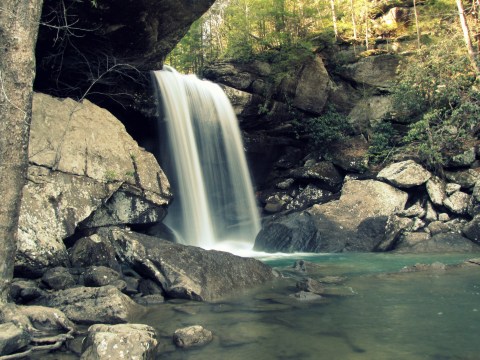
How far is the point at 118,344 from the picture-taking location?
488 cm

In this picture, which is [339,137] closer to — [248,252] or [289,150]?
[289,150]

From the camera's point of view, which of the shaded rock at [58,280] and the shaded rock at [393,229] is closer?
the shaded rock at [58,280]

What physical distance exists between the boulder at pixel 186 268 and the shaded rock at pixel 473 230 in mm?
7903

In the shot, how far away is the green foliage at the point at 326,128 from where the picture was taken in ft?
66.0

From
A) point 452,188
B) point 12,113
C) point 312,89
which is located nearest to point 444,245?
point 452,188

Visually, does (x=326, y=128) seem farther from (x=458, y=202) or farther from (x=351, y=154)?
(x=458, y=202)

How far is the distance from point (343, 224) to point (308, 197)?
3.73 metres

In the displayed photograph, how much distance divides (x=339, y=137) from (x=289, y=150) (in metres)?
2.59

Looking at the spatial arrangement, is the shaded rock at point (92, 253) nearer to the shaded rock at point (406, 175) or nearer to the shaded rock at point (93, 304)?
the shaded rock at point (93, 304)

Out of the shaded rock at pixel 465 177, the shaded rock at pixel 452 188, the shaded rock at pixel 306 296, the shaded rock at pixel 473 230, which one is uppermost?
the shaded rock at pixel 465 177

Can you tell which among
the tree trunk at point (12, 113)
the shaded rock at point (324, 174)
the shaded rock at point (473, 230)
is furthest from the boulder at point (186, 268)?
the shaded rock at point (324, 174)

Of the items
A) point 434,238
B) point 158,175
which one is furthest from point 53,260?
point 434,238

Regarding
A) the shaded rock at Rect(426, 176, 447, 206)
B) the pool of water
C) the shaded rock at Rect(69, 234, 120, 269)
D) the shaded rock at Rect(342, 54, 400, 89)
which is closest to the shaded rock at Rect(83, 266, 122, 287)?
the pool of water

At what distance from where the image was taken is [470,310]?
6.80 metres
